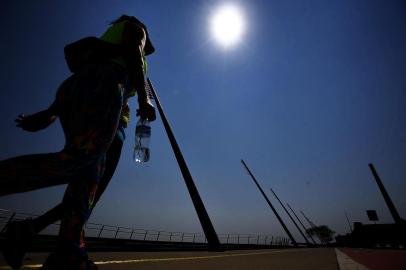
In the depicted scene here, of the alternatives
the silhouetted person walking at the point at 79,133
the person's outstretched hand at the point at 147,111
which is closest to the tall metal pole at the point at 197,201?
the silhouetted person walking at the point at 79,133

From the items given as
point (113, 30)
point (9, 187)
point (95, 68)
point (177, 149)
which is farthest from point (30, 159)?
point (177, 149)

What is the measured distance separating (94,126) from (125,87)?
0.47 meters

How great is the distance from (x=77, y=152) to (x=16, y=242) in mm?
606

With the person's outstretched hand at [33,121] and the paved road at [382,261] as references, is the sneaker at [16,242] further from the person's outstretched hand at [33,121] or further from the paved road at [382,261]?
the paved road at [382,261]

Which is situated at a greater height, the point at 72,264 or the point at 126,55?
the point at 126,55

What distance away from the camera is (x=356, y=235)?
3784cm

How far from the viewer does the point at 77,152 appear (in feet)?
3.82

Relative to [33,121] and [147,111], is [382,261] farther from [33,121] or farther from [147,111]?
[33,121]

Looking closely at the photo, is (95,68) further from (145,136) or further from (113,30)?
(145,136)

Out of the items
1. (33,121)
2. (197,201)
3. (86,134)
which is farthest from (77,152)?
(197,201)

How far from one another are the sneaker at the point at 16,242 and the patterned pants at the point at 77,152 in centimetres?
17

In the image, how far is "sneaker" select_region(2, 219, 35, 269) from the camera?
45.3 inches

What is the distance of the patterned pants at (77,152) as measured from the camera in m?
0.96

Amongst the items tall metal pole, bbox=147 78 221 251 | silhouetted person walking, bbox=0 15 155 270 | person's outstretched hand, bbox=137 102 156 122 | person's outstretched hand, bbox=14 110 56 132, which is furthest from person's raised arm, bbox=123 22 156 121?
tall metal pole, bbox=147 78 221 251
